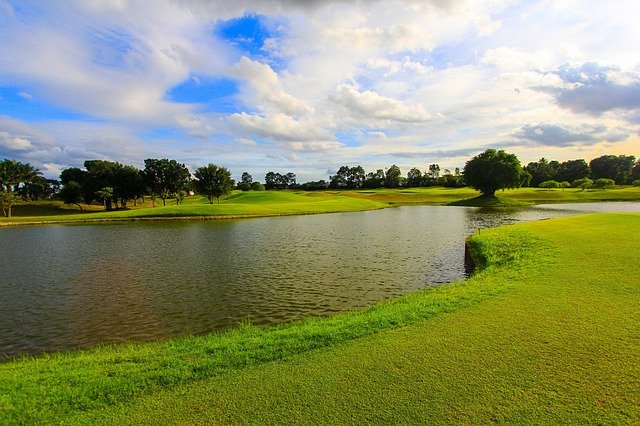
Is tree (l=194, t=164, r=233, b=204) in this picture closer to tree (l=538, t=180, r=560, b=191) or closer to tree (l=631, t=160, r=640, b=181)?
tree (l=538, t=180, r=560, b=191)

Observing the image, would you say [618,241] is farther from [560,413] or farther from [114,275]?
[114,275]

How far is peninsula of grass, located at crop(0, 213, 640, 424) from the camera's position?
263 inches

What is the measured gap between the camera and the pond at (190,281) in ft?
49.3

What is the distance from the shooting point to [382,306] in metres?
14.8

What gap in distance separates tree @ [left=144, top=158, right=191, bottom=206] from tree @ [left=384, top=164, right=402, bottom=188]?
373 ft

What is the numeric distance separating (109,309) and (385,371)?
14840mm

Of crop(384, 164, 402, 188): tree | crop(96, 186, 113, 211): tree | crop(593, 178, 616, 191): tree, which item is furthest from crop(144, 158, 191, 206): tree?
crop(593, 178, 616, 191): tree

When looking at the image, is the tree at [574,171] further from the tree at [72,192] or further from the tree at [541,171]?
the tree at [72,192]

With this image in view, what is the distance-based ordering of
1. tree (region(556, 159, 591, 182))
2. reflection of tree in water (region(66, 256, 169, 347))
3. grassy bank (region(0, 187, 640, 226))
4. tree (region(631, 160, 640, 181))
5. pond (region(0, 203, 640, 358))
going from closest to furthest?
reflection of tree in water (region(66, 256, 169, 347)) < pond (region(0, 203, 640, 358)) < grassy bank (region(0, 187, 640, 226)) < tree (region(631, 160, 640, 181)) < tree (region(556, 159, 591, 182))

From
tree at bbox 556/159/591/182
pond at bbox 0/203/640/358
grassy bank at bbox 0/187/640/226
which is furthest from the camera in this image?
tree at bbox 556/159/591/182

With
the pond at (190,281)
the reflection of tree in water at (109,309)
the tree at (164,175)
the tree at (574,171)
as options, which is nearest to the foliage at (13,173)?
the tree at (164,175)

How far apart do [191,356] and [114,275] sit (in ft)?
56.9

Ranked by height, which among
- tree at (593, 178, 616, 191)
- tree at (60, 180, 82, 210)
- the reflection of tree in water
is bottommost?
the reflection of tree in water

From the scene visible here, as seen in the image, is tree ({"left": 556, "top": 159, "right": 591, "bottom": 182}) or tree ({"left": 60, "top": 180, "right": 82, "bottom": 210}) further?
tree ({"left": 556, "top": 159, "right": 591, "bottom": 182})
